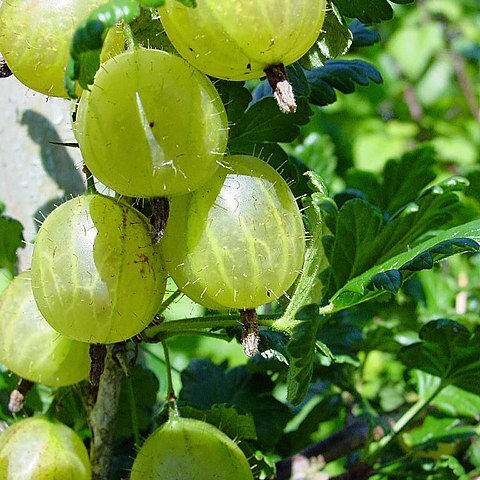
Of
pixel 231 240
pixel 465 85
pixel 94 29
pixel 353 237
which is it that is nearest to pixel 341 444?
pixel 353 237

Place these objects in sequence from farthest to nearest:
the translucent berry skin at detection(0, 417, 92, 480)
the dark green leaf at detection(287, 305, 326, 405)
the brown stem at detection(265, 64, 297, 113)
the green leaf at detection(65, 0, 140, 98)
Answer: the translucent berry skin at detection(0, 417, 92, 480), the dark green leaf at detection(287, 305, 326, 405), the brown stem at detection(265, 64, 297, 113), the green leaf at detection(65, 0, 140, 98)

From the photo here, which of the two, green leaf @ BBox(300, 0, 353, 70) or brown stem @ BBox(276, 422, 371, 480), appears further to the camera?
brown stem @ BBox(276, 422, 371, 480)

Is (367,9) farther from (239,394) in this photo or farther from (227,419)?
(239,394)

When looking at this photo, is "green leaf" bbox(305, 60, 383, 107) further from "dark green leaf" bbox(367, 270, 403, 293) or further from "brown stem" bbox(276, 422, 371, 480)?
"brown stem" bbox(276, 422, 371, 480)

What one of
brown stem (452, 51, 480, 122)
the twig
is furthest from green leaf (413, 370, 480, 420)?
brown stem (452, 51, 480, 122)

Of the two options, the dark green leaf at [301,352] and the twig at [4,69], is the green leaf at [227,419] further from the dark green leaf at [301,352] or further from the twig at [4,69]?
the twig at [4,69]
